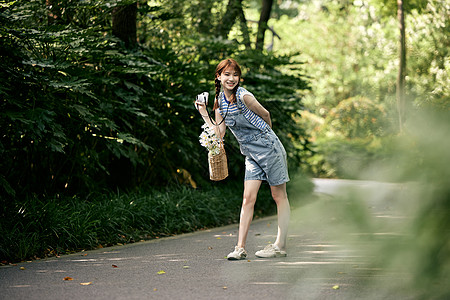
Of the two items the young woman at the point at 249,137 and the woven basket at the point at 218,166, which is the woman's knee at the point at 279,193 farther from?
the woven basket at the point at 218,166

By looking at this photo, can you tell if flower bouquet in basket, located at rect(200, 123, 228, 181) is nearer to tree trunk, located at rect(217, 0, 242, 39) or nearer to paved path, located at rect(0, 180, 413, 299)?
paved path, located at rect(0, 180, 413, 299)

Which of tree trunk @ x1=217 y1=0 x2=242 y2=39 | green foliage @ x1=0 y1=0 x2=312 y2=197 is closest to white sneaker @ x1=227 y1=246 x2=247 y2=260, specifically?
green foliage @ x1=0 y1=0 x2=312 y2=197

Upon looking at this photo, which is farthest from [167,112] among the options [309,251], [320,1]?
[320,1]

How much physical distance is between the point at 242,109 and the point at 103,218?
2.41 m

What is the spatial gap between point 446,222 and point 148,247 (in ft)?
18.6

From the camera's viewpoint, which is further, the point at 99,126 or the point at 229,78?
the point at 99,126

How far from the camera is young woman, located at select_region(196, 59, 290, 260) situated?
235 inches

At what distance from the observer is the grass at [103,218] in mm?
6207

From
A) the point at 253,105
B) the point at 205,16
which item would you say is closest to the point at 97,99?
the point at 253,105

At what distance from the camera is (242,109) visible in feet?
19.6

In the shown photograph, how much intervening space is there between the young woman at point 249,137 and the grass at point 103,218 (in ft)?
6.06

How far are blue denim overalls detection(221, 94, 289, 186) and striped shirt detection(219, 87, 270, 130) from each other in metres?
0.02

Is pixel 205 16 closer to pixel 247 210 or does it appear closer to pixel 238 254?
pixel 247 210

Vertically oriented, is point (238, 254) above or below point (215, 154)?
below
